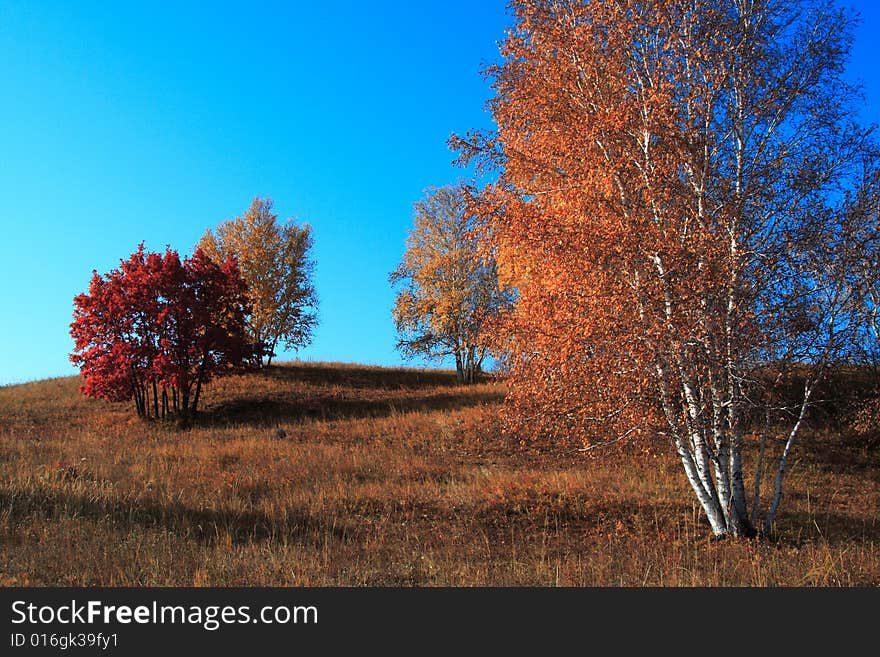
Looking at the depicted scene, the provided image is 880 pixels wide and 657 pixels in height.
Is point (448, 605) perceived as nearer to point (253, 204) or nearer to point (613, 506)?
point (613, 506)

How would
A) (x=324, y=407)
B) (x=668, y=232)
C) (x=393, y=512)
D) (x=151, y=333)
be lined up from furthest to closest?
(x=324, y=407)
(x=151, y=333)
(x=393, y=512)
(x=668, y=232)

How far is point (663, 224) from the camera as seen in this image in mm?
11070

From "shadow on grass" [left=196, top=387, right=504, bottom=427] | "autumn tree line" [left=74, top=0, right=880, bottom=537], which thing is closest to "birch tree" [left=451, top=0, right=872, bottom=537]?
"autumn tree line" [left=74, top=0, right=880, bottom=537]

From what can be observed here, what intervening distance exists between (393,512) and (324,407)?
61.5 feet

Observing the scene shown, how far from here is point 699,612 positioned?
6.44m

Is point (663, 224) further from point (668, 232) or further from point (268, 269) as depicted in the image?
point (268, 269)

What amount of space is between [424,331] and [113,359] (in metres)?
16.1

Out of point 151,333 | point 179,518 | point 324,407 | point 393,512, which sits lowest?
point 393,512

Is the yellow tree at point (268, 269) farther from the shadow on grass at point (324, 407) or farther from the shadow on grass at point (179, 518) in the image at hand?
the shadow on grass at point (179, 518)

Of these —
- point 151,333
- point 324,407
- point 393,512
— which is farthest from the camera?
point 324,407

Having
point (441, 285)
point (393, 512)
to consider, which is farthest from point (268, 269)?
point (393, 512)

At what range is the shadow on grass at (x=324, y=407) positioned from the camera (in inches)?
1140

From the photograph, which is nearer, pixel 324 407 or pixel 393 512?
pixel 393 512

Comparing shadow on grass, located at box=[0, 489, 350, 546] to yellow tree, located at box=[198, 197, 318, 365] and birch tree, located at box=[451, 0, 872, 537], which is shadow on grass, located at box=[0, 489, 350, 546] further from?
yellow tree, located at box=[198, 197, 318, 365]
